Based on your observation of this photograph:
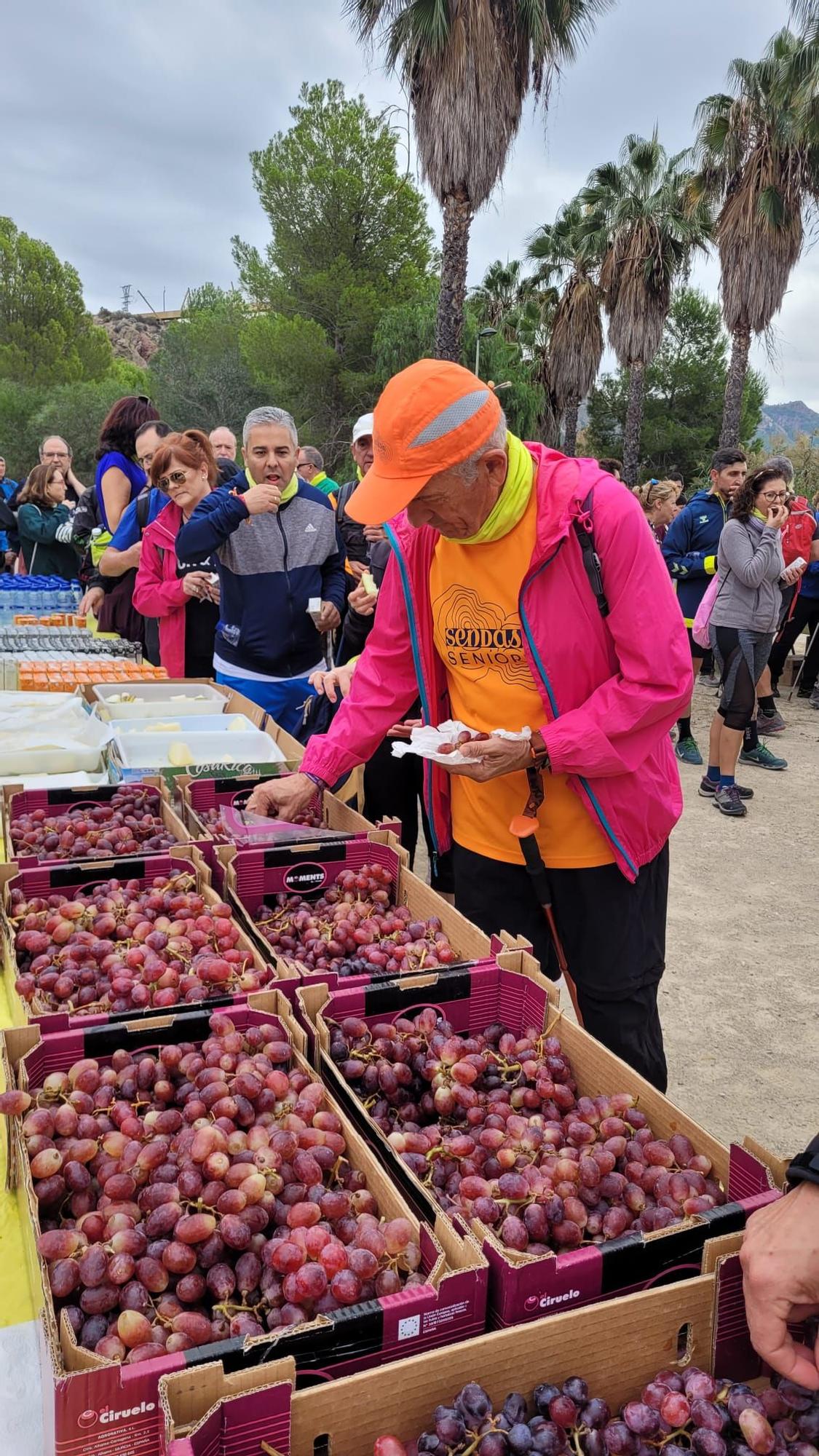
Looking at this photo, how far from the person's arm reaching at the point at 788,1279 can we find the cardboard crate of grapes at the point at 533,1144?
0.10 meters

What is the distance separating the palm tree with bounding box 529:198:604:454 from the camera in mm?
21703

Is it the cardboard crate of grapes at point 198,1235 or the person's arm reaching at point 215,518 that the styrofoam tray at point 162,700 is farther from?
the cardboard crate of grapes at point 198,1235

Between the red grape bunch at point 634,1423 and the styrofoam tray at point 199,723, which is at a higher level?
the styrofoam tray at point 199,723

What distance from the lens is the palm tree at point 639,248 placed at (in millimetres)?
18906

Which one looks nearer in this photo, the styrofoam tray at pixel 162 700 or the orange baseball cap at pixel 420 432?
the orange baseball cap at pixel 420 432

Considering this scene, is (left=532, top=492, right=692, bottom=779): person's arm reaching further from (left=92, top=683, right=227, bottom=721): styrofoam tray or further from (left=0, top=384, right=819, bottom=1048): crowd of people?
(left=92, top=683, right=227, bottom=721): styrofoam tray

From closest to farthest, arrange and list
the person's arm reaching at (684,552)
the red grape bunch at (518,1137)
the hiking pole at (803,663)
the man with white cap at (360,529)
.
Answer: the red grape bunch at (518,1137)
the man with white cap at (360,529)
the person's arm reaching at (684,552)
the hiking pole at (803,663)

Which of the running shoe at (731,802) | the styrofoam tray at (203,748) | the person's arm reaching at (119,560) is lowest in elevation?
the running shoe at (731,802)

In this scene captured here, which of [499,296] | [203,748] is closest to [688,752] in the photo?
[203,748]

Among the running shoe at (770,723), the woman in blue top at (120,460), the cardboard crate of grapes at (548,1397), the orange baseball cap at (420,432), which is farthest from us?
the running shoe at (770,723)

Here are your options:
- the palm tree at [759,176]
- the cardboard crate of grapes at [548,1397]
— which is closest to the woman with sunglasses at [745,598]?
the cardboard crate of grapes at [548,1397]

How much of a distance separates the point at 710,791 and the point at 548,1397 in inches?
229

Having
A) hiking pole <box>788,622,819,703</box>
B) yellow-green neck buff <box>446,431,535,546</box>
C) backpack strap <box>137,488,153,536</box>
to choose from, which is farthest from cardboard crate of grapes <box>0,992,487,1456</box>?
hiking pole <box>788,622,819,703</box>

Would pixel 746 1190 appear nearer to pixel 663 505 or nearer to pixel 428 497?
pixel 428 497
